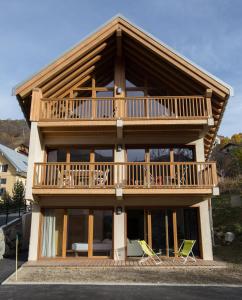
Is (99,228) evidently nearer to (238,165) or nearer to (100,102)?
(100,102)

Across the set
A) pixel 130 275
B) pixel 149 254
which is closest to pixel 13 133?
pixel 149 254

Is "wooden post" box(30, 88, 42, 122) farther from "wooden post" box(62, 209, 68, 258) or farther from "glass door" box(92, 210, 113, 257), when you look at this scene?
"glass door" box(92, 210, 113, 257)

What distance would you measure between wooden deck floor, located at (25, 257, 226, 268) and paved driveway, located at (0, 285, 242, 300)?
3.07 meters

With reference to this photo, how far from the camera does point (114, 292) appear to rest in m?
8.00

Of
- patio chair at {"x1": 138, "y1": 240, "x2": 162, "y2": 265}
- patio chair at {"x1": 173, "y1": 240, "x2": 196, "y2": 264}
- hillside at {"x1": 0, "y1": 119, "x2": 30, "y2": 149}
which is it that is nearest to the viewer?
patio chair at {"x1": 138, "y1": 240, "x2": 162, "y2": 265}

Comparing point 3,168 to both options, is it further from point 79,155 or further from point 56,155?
point 79,155

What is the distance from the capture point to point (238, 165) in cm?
3816

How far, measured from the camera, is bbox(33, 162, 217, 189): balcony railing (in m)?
12.4

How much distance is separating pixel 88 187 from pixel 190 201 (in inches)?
185

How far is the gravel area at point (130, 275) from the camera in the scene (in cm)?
926

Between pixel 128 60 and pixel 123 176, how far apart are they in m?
6.31

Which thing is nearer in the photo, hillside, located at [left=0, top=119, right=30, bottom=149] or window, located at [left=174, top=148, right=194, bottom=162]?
window, located at [left=174, top=148, right=194, bottom=162]

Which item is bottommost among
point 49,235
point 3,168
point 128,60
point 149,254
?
point 149,254

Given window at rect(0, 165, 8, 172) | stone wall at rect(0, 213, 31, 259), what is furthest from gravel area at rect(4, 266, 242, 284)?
window at rect(0, 165, 8, 172)
